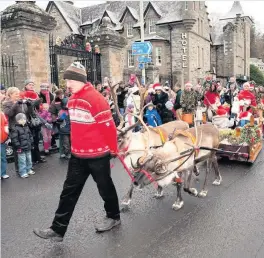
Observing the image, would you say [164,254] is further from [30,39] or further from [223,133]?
[30,39]

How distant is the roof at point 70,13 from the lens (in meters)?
38.7

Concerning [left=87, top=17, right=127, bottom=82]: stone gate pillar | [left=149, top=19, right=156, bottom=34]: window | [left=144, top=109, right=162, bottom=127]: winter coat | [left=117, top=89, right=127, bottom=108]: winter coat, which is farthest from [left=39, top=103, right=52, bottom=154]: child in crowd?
[left=149, top=19, right=156, bottom=34]: window

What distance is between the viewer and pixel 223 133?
8539 mm

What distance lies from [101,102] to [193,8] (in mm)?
34606

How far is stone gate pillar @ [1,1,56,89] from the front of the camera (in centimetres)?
1114

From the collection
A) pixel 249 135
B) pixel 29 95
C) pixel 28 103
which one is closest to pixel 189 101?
pixel 249 135

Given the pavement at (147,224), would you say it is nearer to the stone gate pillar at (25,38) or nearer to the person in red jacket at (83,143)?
the person in red jacket at (83,143)

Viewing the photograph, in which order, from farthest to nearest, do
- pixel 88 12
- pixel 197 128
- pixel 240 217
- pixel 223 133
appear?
pixel 88 12 → pixel 223 133 → pixel 197 128 → pixel 240 217

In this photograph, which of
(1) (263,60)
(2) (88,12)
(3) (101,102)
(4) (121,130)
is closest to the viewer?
(3) (101,102)

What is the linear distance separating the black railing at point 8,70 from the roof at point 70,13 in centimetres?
2792

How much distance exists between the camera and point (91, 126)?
4246 mm

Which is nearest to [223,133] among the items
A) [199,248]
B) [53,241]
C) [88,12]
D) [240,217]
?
[240,217]

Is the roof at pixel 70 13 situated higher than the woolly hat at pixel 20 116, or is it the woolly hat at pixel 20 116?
the roof at pixel 70 13

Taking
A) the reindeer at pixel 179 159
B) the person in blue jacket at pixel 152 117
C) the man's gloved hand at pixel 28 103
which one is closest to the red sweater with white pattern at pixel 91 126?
the reindeer at pixel 179 159
